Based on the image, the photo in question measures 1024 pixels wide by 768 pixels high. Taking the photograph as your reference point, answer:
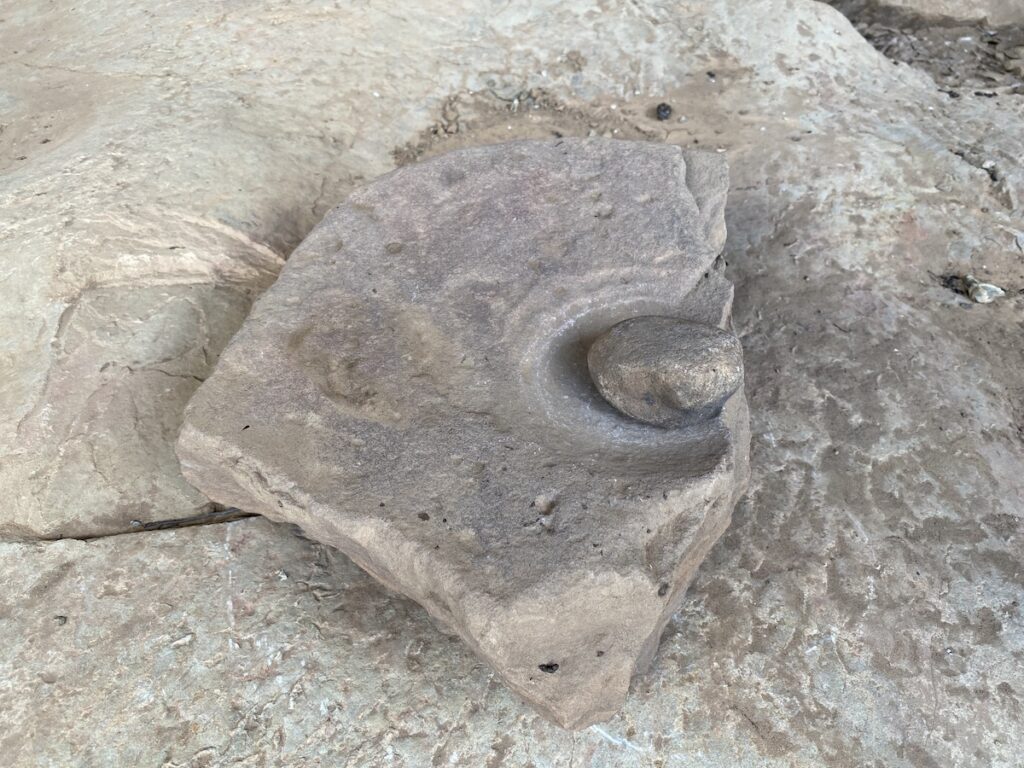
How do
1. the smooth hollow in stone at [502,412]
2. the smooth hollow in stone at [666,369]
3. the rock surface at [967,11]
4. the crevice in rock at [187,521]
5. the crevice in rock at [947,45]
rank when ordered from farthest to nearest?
the rock surface at [967,11], the crevice in rock at [947,45], the crevice in rock at [187,521], the smooth hollow in stone at [666,369], the smooth hollow in stone at [502,412]

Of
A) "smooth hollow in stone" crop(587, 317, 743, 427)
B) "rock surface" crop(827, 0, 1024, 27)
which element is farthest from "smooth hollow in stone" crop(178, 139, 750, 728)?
"rock surface" crop(827, 0, 1024, 27)

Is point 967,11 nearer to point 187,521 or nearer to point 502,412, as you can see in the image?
point 502,412

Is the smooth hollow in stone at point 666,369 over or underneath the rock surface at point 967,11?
underneath

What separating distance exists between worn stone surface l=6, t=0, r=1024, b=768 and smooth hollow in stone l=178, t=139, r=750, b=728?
0.26m

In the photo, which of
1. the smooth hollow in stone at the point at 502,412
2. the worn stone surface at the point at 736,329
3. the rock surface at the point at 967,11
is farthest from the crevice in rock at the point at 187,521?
the rock surface at the point at 967,11

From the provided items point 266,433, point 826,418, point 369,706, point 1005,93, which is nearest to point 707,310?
point 826,418

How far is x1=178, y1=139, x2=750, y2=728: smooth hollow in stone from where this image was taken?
1919mm

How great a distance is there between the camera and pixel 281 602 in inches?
90.3

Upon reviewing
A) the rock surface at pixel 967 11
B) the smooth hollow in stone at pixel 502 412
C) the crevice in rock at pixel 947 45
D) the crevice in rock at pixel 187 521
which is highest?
the rock surface at pixel 967 11

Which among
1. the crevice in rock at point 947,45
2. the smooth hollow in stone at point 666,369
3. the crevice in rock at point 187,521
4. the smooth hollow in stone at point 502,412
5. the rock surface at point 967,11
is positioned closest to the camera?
the smooth hollow in stone at point 502,412

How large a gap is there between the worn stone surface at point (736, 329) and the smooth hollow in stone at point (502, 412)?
26cm

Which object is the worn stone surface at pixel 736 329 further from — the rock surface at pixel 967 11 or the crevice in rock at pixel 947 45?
the rock surface at pixel 967 11

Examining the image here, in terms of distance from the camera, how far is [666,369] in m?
2.06

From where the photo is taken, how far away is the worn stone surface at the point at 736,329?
212cm
